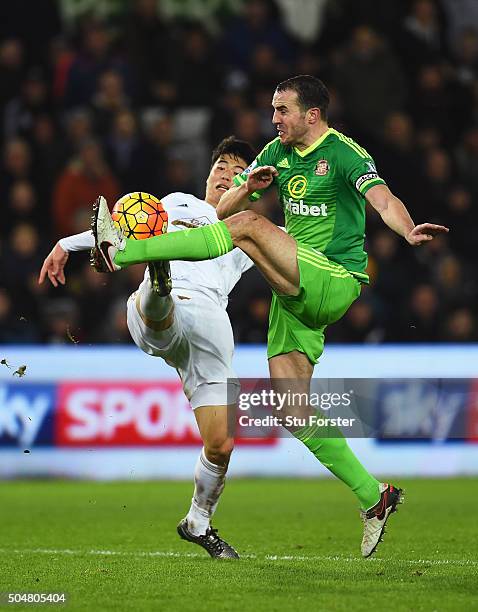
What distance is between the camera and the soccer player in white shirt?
23.7 feet

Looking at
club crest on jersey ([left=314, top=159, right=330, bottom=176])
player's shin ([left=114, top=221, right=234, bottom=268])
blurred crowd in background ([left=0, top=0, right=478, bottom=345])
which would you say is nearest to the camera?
player's shin ([left=114, top=221, right=234, bottom=268])

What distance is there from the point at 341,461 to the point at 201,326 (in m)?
1.17

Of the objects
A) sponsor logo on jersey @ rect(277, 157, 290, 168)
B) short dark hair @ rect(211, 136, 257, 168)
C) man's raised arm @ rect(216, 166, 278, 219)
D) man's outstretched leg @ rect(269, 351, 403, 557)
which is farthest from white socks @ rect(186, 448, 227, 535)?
short dark hair @ rect(211, 136, 257, 168)

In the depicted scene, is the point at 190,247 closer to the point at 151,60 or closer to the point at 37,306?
the point at 37,306

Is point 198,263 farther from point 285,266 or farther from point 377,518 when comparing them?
point 377,518

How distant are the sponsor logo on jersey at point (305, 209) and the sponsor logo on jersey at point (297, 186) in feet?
0.11

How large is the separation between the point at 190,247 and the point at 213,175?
64.5 inches

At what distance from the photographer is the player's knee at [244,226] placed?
6.54 m

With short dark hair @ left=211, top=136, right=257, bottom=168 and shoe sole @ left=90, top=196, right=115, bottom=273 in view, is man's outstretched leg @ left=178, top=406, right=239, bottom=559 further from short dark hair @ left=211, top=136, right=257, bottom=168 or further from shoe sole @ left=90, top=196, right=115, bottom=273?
short dark hair @ left=211, top=136, right=257, bottom=168

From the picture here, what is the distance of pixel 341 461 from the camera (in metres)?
6.91

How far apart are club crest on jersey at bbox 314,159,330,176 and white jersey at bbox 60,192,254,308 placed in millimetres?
880

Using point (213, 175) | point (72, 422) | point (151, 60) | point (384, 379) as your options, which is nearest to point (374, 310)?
point (384, 379)

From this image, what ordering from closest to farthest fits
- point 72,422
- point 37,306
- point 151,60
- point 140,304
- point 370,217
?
point 140,304, point 72,422, point 37,306, point 370,217, point 151,60

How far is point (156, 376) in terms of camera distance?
11.7 m
